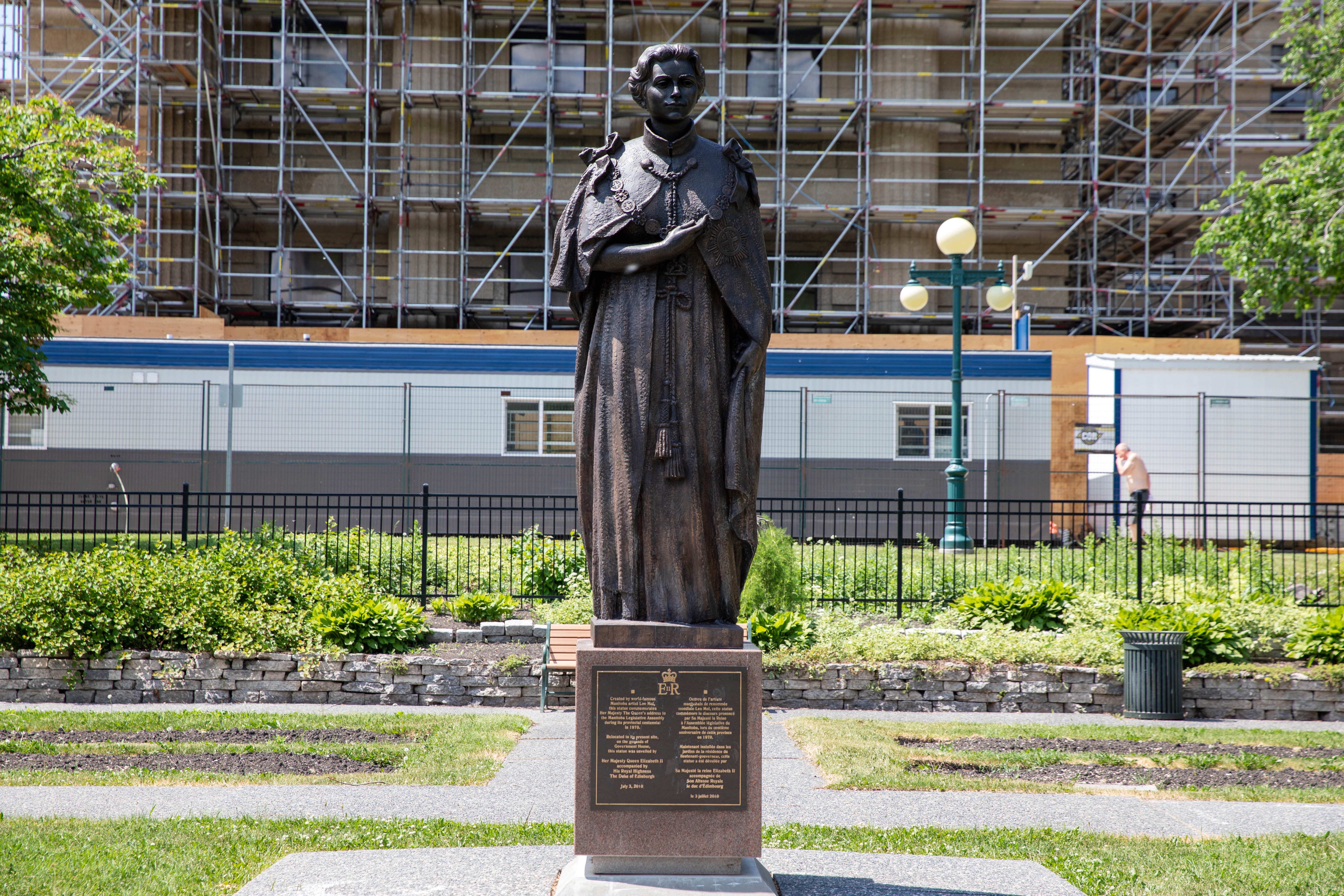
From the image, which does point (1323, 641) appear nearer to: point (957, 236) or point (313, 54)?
point (957, 236)

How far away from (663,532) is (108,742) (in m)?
5.75

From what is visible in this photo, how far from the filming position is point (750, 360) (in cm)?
485

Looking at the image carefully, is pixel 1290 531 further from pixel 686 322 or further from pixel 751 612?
pixel 686 322

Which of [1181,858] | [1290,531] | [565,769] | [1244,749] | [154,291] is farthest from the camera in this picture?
[154,291]

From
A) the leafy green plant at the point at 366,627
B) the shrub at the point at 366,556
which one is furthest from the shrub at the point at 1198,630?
the shrub at the point at 366,556

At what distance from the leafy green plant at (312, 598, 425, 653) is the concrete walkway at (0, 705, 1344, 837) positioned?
362 cm

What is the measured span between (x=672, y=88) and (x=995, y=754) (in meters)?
5.84

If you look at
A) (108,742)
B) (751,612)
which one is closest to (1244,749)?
(751,612)

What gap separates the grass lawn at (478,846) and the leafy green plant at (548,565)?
699 centimetres

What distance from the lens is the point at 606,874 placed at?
182 inches

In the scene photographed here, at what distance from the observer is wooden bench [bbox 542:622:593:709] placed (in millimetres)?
9781

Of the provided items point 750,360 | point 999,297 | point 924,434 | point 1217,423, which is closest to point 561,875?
point 750,360

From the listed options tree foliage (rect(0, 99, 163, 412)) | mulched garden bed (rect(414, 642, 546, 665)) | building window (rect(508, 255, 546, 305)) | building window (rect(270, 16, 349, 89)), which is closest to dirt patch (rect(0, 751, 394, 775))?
mulched garden bed (rect(414, 642, 546, 665))

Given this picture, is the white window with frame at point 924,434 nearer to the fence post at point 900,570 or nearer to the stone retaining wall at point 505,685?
the fence post at point 900,570
